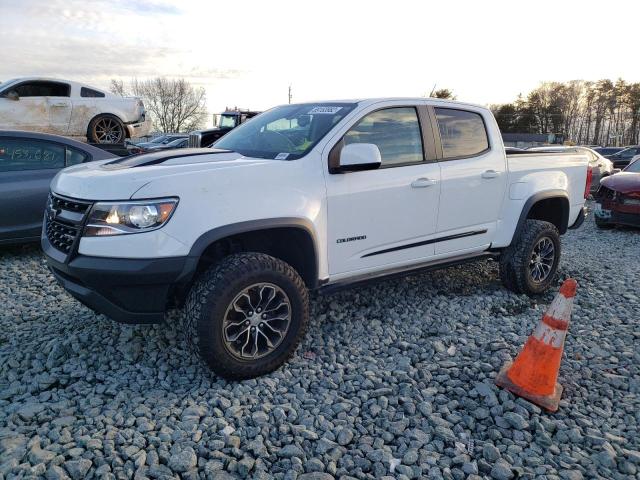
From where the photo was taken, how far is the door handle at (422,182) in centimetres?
411

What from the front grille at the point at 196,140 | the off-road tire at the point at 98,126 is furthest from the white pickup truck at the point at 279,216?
the front grille at the point at 196,140

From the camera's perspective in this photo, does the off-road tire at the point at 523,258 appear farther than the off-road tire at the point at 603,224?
No

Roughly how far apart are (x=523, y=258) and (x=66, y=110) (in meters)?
9.45

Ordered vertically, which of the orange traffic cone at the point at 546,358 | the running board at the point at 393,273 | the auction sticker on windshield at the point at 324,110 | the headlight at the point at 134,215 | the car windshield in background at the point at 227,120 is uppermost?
the car windshield in background at the point at 227,120

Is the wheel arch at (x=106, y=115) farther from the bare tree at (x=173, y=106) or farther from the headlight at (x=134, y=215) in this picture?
the bare tree at (x=173, y=106)

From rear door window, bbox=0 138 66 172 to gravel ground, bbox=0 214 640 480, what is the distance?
2.00 m

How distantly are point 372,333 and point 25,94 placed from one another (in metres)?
9.47

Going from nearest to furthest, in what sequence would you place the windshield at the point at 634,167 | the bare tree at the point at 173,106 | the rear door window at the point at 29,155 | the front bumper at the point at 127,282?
the front bumper at the point at 127,282 < the rear door window at the point at 29,155 < the windshield at the point at 634,167 < the bare tree at the point at 173,106

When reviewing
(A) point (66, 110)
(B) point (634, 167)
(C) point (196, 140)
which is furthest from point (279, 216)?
(C) point (196, 140)

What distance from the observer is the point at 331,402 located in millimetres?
3236

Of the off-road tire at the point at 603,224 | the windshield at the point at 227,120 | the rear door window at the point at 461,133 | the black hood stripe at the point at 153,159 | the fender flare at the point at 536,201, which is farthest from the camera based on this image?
the windshield at the point at 227,120

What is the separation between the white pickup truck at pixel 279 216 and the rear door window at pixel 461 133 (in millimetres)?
14

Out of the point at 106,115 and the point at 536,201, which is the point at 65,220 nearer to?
the point at 536,201

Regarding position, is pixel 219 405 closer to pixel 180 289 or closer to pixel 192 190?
pixel 180 289
